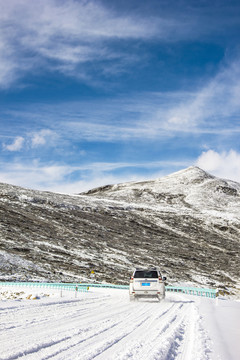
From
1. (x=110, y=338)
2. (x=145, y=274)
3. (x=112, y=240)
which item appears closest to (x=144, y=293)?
(x=145, y=274)

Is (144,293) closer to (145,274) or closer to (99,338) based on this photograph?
(145,274)

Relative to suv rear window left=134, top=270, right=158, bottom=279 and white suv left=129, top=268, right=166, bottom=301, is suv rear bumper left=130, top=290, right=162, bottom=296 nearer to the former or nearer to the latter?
white suv left=129, top=268, right=166, bottom=301

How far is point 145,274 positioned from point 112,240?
55.9 metres

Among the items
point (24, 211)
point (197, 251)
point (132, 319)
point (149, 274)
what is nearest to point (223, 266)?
point (197, 251)

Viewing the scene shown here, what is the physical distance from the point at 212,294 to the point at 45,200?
221ft

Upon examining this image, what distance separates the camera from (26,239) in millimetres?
62531

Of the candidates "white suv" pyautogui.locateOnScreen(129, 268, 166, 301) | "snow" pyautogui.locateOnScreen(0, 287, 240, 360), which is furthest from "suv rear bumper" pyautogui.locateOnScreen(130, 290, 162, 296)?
"snow" pyautogui.locateOnScreen(0, 287, 240, 360)

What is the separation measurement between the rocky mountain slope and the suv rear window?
28.4 m

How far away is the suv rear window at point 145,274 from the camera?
19.2m

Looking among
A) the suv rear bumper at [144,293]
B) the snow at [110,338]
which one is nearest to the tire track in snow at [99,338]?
the snow at [110,338]

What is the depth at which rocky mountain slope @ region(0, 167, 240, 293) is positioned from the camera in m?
53.6

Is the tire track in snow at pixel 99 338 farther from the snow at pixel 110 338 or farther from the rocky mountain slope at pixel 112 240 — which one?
the rocky mountain slope at pixel 112 240

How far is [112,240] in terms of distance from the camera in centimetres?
7469

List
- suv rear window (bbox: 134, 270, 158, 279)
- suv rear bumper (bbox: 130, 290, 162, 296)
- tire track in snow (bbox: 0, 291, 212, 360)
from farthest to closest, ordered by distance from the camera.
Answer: suv rear window (bbox: 134, 270, 158, 279)
suv rear bumper (bbox: 130, 290, 162, 296)
tire track in snow (bbox: 0, 291, 212, 360)
